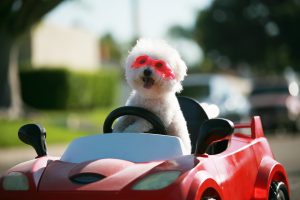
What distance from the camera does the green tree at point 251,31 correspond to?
154 feet

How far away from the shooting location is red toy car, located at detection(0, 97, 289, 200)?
169 inches

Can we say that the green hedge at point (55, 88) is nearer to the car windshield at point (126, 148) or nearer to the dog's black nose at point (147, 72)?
the dog's black nose at point (147, 72)

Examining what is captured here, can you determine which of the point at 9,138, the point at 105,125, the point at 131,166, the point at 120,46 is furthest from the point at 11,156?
the point at 120,46

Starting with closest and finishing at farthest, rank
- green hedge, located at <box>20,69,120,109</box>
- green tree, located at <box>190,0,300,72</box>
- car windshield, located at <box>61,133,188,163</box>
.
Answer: car windshield, located at <box>61,133,188,163</box>, green hedge, located at <box>20,69,120,109</box>, green tree, located at <box>190,0,300,72</box>

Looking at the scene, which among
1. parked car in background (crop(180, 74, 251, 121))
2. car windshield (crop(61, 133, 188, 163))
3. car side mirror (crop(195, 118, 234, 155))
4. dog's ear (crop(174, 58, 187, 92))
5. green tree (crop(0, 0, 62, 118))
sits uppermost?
green tree (crop(0, 0, 62, 118))

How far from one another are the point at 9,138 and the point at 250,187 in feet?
43.5

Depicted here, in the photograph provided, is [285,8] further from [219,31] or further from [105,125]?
[105,125]

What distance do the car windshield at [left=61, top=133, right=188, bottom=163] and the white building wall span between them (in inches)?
1157

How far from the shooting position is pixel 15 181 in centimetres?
464

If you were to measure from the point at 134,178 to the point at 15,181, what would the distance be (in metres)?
0.82

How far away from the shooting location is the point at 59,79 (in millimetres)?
32062

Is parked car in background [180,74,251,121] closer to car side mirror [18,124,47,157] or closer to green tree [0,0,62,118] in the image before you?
green tree [0,0,62,118]

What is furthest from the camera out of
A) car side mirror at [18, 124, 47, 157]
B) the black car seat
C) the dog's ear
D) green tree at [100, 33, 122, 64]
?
green tree at [100, 33, 122, 64]

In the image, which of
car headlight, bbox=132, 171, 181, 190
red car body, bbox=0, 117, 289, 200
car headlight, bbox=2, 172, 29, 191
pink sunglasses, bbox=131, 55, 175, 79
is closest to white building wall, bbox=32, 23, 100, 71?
pink sunglasses, bbox=131, 55, 175, 79
